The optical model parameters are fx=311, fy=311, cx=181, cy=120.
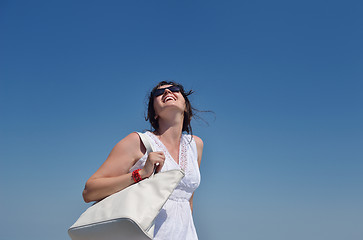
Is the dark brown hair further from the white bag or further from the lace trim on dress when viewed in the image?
the white bag

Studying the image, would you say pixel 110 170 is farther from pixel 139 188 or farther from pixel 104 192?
pixel 139 188

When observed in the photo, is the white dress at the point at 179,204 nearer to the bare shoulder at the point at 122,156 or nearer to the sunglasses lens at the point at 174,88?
the bare shoulder at the point at 122,156

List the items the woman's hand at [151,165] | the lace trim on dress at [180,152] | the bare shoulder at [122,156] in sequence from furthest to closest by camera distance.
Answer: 1. the lace trim on dress at [180,152]
2. the bare shoulder at [122,156]
3. the woman's hand at [151,165]

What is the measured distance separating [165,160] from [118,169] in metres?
0.45

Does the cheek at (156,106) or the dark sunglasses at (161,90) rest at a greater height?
the dark sunglasses at (161,90)

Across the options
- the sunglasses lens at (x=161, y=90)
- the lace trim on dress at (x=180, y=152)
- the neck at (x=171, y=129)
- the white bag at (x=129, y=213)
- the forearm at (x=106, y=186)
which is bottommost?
the white bag at (x=129, y=213)

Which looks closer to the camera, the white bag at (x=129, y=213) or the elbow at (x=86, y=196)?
the white bag at (x=129, y=213)

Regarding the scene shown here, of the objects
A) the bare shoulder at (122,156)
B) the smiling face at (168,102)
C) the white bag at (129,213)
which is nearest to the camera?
the white bag at (129,213)

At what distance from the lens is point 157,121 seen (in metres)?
3.67

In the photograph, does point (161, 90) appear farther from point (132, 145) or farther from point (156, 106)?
point (132, 145)

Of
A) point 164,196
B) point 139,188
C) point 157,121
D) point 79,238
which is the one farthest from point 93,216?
point 157,121

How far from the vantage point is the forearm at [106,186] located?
257 cm

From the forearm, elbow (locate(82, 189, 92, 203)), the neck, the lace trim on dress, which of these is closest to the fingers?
the forearm

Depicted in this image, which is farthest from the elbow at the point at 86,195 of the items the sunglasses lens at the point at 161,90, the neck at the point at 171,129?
the sunglasses lens at the point at 161,90
